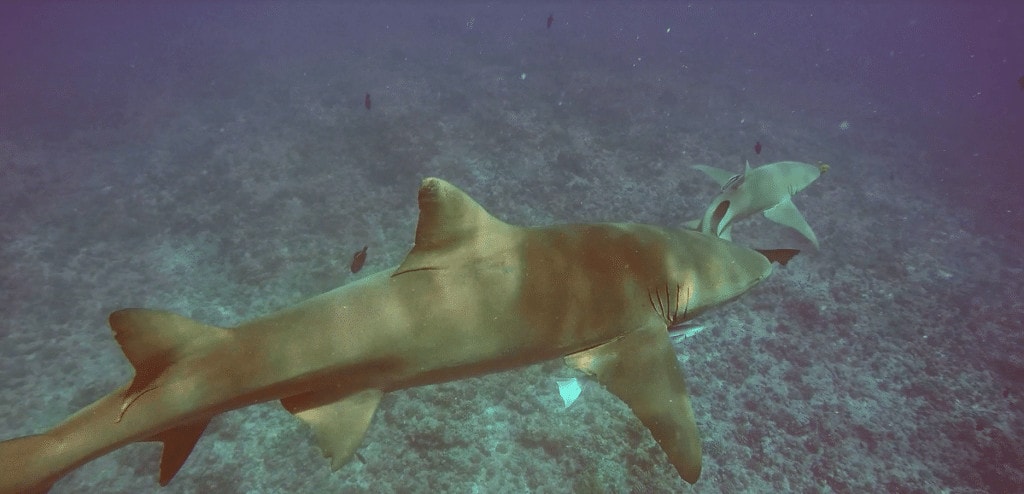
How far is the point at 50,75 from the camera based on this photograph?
19.9 meters

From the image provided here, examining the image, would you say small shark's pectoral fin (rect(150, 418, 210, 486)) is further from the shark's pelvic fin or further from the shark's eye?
the shark's eye

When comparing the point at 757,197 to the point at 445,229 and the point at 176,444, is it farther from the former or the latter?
the point at 176,444

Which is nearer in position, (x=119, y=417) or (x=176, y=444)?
(x=119, y=417)

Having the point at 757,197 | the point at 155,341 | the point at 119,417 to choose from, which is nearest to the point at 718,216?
the point at 757,197

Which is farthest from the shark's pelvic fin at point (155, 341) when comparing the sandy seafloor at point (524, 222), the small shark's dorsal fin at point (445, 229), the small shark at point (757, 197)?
the small shark at point (757, 197)

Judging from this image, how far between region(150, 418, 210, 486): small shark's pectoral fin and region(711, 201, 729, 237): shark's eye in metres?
4.94

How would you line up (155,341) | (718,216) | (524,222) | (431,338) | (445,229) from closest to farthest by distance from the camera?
1. (155,341)
2. (431,338)
3. (445,229)
4. (718,216)
5. (524,222)

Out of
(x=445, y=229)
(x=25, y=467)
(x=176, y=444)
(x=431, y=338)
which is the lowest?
(x=176, y=444)

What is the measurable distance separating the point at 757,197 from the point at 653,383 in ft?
13.2

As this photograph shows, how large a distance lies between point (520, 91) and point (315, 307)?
14013mm

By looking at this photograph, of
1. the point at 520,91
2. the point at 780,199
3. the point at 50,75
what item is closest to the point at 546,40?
the point at 520,91

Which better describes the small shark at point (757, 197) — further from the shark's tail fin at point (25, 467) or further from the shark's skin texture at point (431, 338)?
the shark's tail fin at point (25, 467)

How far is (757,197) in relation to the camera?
569 cm

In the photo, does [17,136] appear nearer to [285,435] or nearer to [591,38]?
[285,435]
